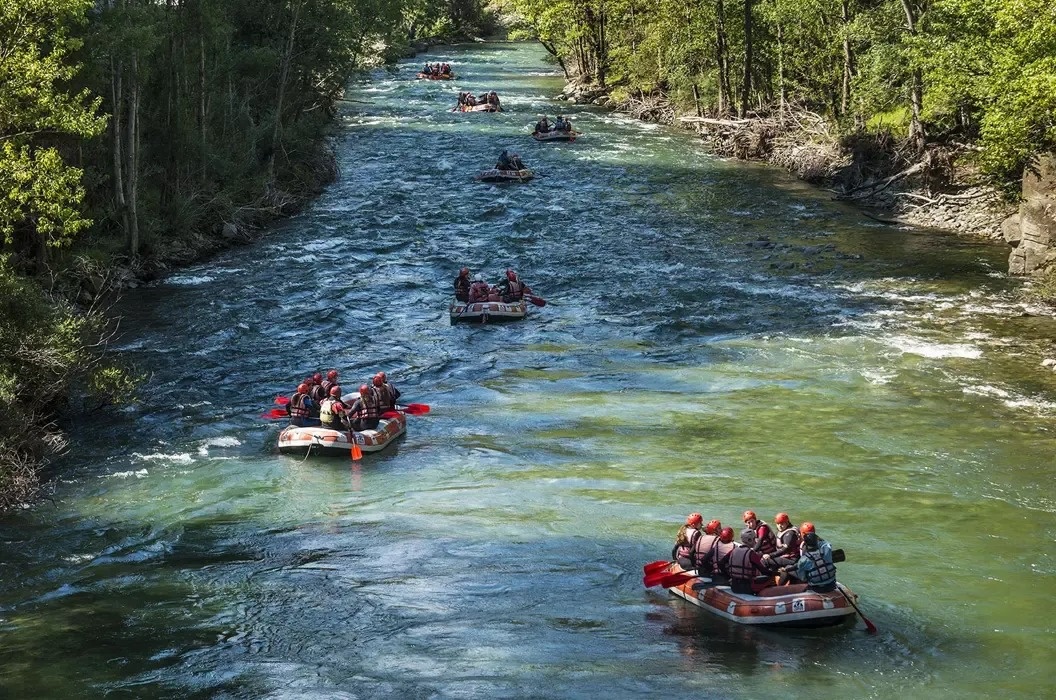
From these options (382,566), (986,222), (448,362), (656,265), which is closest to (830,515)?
(382,566)

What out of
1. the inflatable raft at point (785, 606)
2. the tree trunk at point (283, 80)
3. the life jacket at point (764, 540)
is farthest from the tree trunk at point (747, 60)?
the inflatable raft at point (785, 606)

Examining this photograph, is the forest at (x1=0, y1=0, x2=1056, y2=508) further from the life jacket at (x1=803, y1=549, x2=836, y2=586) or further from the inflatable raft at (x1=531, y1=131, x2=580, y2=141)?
the life jacket at (x1=803, y1=549, x2=836, y2=586)

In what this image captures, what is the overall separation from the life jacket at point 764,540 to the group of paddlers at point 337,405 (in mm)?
8560

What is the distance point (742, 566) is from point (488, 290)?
15319mm

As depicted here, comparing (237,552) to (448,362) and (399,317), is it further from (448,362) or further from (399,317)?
(399,317)

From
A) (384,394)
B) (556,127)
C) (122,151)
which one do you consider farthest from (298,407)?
(556,127)

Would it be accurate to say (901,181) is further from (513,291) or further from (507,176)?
(513,291)

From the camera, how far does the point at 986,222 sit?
115ft

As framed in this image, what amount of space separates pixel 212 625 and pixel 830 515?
9387mm

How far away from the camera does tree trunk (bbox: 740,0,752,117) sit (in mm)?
49750

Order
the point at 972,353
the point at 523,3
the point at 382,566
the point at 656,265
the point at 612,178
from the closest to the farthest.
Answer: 1. the point at 382,566
2. the point at 972,353
3. the point at 656,265
4. the point at 612,178
5. the point at 523,3

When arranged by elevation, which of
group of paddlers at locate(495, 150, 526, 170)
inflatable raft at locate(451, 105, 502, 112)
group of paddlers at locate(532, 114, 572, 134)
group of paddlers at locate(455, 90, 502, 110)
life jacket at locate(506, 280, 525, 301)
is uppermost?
group of paddlers at locate(455, 90, 502, 110)

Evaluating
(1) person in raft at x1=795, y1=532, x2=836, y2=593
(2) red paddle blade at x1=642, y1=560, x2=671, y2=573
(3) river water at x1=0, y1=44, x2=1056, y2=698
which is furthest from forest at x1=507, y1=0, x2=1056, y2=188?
(2) red paddle blade at x1=642, y1=560, x2=671, y2=573

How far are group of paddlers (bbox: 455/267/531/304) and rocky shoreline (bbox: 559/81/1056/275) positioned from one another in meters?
13.1
